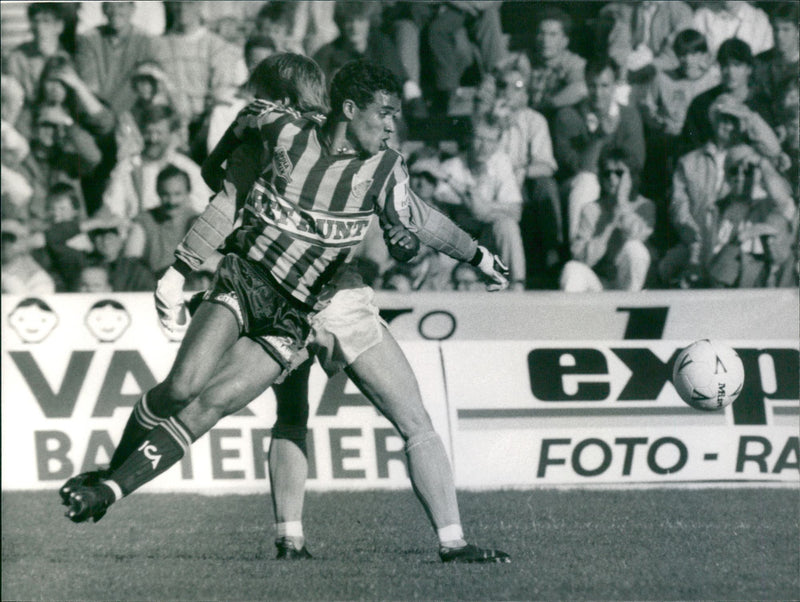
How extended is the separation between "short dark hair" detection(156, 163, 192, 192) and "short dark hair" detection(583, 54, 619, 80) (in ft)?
8.19

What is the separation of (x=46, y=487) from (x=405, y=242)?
10.6 feet

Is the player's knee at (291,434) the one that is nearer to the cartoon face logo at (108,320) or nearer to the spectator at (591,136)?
the cartoon face logo at (108,320)

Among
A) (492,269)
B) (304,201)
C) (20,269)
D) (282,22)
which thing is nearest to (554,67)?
(282,22)

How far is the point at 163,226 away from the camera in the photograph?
727cm

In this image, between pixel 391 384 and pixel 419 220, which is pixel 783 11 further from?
pixel 391 384

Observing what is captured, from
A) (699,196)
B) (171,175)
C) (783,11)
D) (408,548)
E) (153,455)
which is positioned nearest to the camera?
(153,455)

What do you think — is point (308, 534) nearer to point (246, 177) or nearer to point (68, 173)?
point (246, 177)

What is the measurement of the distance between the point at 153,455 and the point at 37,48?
4.22 meters

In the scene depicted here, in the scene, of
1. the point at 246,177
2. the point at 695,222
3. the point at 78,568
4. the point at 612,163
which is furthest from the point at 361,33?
the point at 78,568

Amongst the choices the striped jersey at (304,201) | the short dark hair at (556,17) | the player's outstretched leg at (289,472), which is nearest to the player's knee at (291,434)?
the player's outstretched leg at (289,472)

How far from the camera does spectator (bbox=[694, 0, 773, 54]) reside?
25.1 feet

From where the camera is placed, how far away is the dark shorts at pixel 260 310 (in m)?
4.60

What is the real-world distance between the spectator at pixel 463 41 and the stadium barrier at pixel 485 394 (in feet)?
4.89

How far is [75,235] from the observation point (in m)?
Result: 7.34
